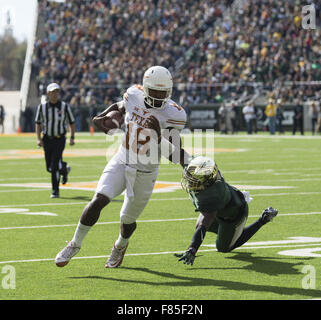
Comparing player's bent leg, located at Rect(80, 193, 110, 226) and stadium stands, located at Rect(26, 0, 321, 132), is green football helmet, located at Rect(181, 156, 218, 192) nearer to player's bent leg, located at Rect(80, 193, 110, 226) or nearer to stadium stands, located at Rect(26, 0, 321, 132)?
player's bent leg, located at Rect(80, 193, 110, 226)

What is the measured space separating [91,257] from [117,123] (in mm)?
1351

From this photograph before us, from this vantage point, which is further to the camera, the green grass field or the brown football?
the brown football

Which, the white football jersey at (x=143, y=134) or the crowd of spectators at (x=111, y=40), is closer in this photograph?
the white football jersey at (x=143, y=134)

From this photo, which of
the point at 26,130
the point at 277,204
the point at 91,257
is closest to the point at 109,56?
the point at 26,130

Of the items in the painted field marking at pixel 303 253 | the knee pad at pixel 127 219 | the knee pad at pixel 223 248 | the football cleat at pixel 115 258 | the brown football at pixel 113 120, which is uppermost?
the brown football at pixel 113 120

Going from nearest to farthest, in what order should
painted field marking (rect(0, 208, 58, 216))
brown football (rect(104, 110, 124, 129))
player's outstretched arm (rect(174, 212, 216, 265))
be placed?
1. player's outstretched arm (rect(174, 212, 216, 265))
2. brown football (rect(104, 110, 124, 129))
3. painted field marking (rect(0, 208, 58, 216))

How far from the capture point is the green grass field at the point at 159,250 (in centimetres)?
647

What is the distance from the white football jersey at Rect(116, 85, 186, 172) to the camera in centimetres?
747

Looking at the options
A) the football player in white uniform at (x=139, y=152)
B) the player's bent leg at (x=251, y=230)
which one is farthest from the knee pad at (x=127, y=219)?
the player's bent leg at (x=251, y=230)

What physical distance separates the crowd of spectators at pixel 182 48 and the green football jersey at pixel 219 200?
2957cm

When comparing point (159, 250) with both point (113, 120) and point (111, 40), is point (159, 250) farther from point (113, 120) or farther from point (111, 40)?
point (111, 40)

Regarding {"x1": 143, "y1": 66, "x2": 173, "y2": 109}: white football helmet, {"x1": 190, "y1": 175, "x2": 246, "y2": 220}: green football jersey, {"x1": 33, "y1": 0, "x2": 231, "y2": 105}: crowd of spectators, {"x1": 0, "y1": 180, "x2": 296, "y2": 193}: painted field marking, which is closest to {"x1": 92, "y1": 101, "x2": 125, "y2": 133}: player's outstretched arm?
{"x1": 143, "y1": 66, "x2": 173, "y2": 109}: white football helmet

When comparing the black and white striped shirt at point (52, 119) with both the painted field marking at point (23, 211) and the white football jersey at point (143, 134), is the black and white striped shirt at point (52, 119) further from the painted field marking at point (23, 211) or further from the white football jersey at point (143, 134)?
the white football jersey at point (143, 134)

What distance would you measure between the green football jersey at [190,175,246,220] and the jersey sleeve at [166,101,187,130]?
2.02ft
